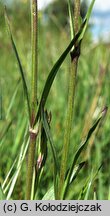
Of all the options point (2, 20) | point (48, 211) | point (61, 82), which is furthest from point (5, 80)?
point (48, 211)

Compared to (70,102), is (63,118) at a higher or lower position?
lower

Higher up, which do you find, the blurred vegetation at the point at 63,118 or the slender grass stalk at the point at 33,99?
the slender grass stalk at the point at 33,99

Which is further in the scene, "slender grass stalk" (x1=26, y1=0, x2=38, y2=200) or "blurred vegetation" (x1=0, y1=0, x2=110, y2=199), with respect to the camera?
"blurred vegetation" (x1=0, y1=0, x2=110, y2=199)

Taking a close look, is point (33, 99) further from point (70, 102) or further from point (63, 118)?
point (63, 118)

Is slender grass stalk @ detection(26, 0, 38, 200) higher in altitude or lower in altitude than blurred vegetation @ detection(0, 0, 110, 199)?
higher

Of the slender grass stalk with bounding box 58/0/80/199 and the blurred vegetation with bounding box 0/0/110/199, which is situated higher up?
the slender grass stalk with bounding box 58/0/80/199

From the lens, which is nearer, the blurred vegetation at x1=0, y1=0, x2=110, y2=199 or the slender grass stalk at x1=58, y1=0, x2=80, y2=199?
the slender grass stalk at x1=58, y1=0, x2=80, y2=199

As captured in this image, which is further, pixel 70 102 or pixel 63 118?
pixel 63 118

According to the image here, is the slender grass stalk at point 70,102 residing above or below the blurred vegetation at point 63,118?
above

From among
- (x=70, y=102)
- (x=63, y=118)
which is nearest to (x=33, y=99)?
(x=70, y=102)

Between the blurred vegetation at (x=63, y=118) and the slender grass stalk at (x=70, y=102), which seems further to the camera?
the blurred vegetation at (x=63, y=118)

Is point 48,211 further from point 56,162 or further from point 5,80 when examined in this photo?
point 5,80

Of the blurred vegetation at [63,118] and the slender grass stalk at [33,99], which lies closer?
the slender grass stalk at [33,99]
